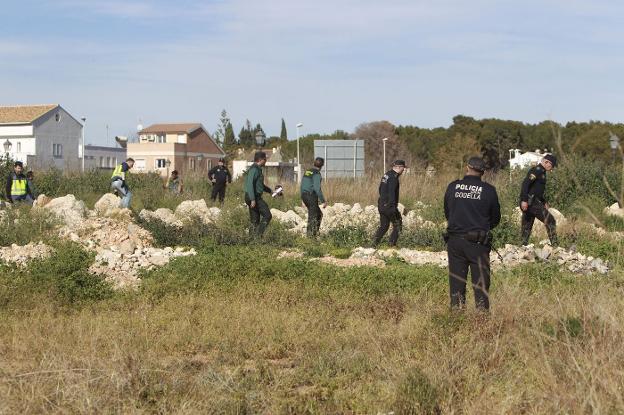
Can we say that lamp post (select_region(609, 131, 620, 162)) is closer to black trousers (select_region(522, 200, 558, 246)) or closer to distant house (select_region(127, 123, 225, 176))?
black trousers (select_region(522, 200, 558, 246))

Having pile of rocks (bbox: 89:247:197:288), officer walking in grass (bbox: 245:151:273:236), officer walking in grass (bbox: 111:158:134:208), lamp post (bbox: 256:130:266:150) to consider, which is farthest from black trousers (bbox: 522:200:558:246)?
lamp post (bbox: 256:130:266:150)

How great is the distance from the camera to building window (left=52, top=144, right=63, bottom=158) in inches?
3359

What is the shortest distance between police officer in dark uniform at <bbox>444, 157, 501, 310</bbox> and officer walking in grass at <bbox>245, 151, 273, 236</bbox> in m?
6.63

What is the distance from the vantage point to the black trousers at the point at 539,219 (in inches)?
567

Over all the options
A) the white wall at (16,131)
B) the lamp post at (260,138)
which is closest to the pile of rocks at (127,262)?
the lamp post at (260,138)

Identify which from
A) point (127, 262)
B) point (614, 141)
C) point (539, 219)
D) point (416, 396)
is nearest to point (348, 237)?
point (539, 219)

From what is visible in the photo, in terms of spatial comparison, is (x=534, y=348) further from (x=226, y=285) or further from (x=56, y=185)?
(x=56, y=185)

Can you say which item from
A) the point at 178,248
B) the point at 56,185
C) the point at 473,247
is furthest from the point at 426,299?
the point at 56,185

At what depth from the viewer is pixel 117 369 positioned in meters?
6.40

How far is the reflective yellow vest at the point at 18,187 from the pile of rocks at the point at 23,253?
675 cm

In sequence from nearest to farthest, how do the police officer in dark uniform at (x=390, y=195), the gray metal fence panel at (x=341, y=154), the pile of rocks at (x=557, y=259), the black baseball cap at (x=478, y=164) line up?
the black baseball cap at (x=478, y=164)
the pile of rocks at (x=557, y=259)
the police officer in dark uniform at (x=390, y=195)
the gray metal fence panel at (x=341, y=154)

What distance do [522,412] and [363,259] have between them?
751 cm

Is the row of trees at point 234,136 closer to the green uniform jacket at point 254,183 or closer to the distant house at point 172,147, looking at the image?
the distant house at point 172,147

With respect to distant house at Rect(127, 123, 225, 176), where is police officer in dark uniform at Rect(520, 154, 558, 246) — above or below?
below
